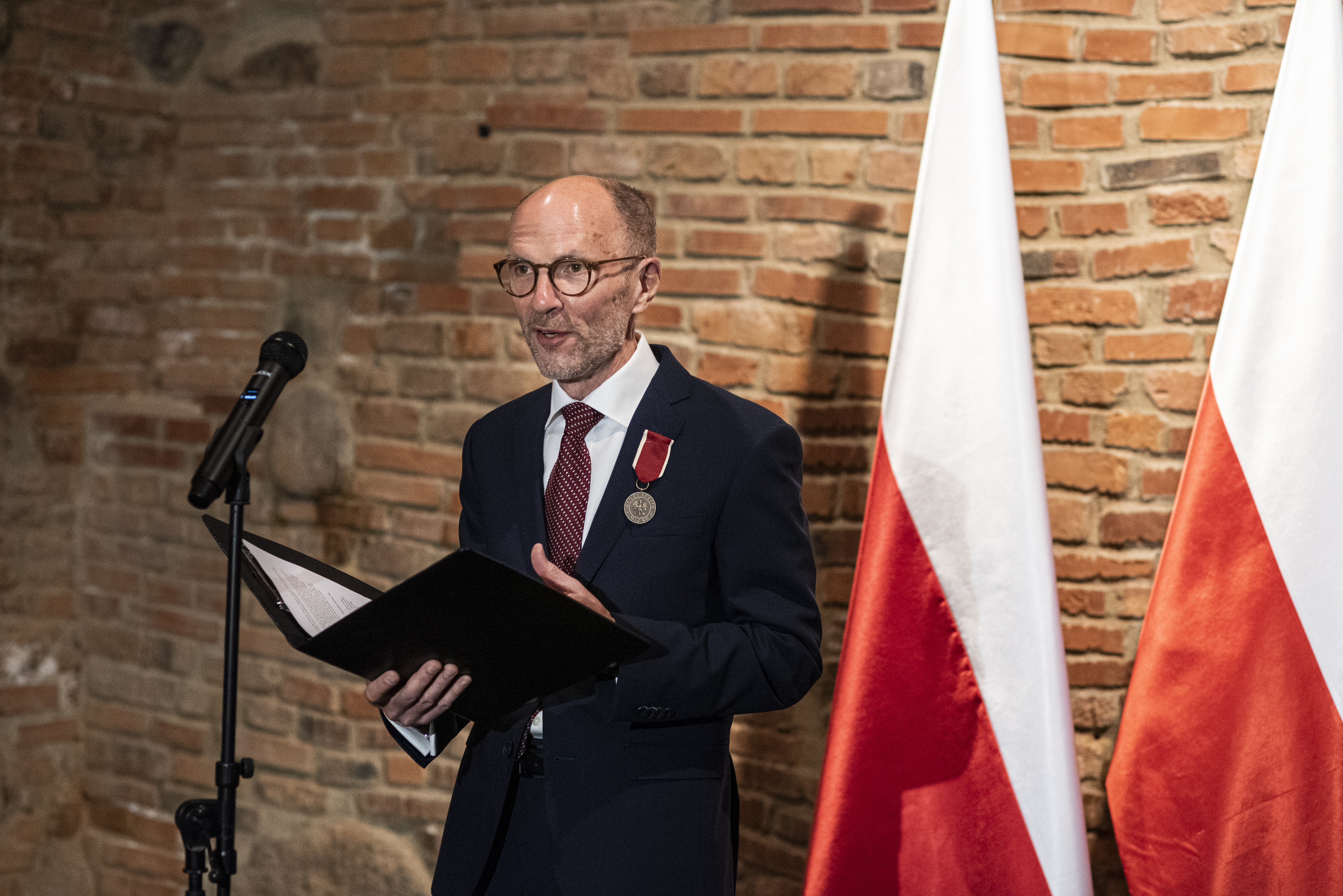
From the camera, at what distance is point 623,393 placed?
5.22 feet

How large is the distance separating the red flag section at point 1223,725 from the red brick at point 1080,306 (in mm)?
392

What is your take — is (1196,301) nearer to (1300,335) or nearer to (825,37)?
(1300,335)

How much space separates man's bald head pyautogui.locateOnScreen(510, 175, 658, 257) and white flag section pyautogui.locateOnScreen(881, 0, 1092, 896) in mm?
454

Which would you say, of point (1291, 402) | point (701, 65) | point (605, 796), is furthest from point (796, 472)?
point (701, 65)

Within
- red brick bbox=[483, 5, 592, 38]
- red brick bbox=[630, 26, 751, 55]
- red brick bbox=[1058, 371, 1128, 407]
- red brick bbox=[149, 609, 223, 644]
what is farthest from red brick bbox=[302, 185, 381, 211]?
red brick bbox=[1058, 371, 1128, 407]

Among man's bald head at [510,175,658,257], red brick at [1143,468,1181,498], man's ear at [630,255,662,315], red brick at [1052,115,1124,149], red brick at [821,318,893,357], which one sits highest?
red brick at [1052,115,1124,149]

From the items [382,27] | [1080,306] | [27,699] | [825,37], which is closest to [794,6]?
[825,37]

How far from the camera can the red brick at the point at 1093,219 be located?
82.6 inches

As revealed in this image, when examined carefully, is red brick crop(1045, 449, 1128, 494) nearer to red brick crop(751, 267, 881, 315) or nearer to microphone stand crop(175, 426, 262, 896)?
red brick crop(751, 267, 881, 315)

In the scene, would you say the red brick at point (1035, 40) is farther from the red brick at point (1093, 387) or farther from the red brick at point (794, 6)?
the red brick at point (1093, 387)

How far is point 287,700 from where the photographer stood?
2.62 metres

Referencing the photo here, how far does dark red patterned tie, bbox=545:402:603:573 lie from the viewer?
1526 mm

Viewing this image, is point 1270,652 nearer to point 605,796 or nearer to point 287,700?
point 605,796

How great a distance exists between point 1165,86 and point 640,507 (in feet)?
4.51
